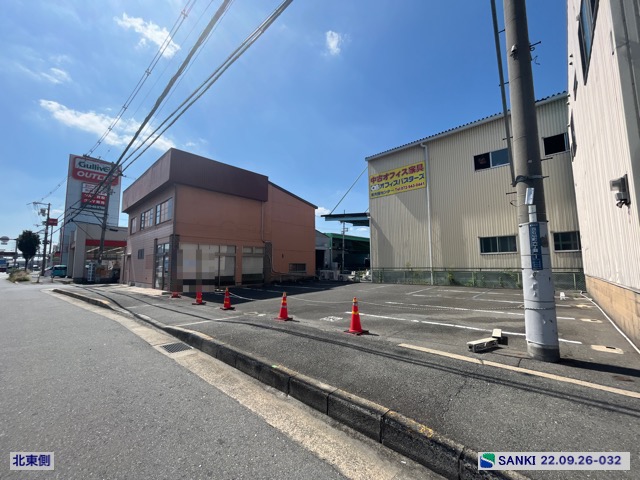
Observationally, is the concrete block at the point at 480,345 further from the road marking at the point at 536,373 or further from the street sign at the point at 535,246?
the street sign at the point at 535,246

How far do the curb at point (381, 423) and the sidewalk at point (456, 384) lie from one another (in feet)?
0.03

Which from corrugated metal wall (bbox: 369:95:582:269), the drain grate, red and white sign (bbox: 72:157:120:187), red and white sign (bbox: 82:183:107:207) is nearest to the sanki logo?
the drain grate

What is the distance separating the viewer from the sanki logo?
2.16 meters

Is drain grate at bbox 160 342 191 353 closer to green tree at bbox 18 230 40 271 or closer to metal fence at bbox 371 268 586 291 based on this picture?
metal fence at bbox 371 268 586 291

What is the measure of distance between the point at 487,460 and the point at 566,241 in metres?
16.9

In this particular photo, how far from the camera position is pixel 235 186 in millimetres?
21578

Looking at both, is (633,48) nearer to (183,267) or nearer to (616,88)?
(616,88)

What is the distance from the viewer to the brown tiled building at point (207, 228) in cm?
1870

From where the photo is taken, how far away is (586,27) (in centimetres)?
726

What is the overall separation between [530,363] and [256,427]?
12.2 ft

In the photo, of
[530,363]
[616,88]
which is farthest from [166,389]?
[616,88]

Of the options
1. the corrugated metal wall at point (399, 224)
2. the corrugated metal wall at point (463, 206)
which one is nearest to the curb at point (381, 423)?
the corrugated metal wall at point (463, 206)

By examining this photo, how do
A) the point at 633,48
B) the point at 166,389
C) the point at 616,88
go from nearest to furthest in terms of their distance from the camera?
1. the point at 166,389
2. the point at 633,48
3. the point at 616,88

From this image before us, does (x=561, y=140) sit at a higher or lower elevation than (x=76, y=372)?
higher
